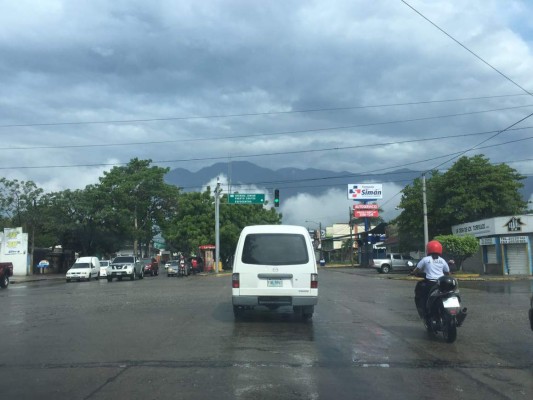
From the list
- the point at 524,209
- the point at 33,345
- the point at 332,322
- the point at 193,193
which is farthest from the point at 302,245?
the point at 193,193

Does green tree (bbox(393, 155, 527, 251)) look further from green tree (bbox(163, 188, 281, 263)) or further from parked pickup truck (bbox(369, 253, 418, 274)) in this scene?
green tree (bbox(163, 188, 281, 263))

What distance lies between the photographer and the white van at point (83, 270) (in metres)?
40.7

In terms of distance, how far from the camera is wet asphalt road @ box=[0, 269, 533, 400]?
6570 mm

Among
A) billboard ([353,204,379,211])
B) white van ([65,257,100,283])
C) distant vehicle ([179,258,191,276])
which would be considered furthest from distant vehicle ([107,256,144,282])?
billboard ([353,204,379,211])

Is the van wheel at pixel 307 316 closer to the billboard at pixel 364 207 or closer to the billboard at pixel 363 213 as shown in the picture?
the billboard at pixel 363 213

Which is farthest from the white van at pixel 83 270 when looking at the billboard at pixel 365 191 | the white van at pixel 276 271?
the billboard at pixel 365 191

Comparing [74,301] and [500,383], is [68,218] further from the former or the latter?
[500,383]

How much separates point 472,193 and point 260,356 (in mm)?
37078

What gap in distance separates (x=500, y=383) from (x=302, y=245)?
5.92 meters

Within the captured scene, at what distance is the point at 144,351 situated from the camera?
9008 mm

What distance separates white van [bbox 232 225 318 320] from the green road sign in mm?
33190

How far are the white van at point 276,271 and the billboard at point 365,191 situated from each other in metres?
66.8

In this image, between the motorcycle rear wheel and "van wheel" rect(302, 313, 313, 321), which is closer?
the motorcycle rear wheel

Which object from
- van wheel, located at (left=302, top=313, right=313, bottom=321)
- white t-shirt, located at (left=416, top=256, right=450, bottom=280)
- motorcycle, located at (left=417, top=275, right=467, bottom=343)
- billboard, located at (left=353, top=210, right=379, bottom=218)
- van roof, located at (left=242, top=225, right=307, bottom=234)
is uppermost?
billboard, located at (left=353, top=210, right=379, bottom=218)
